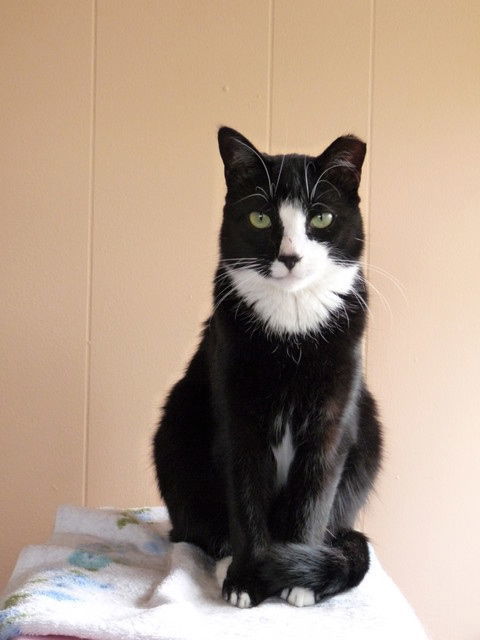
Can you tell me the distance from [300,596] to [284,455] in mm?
190

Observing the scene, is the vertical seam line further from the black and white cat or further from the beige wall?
the black and white cat

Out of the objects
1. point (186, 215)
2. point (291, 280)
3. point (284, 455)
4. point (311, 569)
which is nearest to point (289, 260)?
point (291, 280)

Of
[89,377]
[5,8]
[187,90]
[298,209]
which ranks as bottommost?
[89,377]

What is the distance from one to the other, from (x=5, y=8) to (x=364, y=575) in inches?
47.6

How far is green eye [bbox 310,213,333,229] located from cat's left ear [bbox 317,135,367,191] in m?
0.06

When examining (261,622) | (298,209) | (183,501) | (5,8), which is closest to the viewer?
(261,622)

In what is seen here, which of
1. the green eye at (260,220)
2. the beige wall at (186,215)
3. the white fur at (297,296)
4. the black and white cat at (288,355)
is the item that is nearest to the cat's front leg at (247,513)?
the black and white cat at (288,355)

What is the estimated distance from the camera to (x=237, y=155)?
1068 mm

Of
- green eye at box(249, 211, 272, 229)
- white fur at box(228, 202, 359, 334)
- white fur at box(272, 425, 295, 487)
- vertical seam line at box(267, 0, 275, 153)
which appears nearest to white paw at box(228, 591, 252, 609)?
white fur at box(272, 425, 295, 487)

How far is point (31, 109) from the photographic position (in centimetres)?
153

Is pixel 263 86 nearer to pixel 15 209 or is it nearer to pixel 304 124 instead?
pixel 304 124

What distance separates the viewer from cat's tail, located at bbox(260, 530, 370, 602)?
3.20ft

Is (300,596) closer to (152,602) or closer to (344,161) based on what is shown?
(152,602)

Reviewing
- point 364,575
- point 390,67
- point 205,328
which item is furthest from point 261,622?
point 390,67
